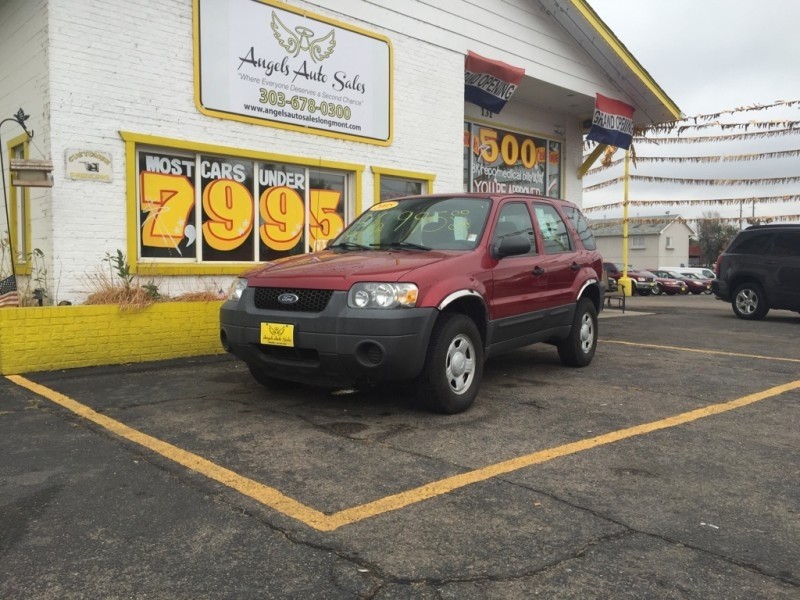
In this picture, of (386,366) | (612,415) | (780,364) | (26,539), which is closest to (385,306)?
(386,366)

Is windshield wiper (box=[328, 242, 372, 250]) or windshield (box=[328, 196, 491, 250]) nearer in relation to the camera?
windshield (box=[328, 196, 491, 250])

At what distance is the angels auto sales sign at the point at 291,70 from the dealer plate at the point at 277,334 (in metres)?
4.57

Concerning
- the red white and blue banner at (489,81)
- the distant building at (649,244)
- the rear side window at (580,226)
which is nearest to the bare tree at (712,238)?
the distant building at (649,244)

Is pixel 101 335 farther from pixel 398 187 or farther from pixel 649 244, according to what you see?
pixel 649 244

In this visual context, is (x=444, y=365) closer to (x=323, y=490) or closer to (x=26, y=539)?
(x=323, y=490)

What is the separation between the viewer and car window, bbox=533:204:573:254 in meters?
6.48

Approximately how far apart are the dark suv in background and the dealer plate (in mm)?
11067

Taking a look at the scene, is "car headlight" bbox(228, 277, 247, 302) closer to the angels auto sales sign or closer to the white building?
the white building

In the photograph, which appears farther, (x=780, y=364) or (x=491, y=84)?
(x=491, y=84)

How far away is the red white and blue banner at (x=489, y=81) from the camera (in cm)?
1160

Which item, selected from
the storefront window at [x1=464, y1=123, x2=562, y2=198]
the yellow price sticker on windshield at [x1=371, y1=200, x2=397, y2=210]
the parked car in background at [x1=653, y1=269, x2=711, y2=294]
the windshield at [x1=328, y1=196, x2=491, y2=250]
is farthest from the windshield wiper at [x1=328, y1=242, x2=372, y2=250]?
the parked car in background at [x1=653, y1=269, x2=711, y2=294]

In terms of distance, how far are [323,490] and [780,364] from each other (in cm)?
628

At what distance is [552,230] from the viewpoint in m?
6.68

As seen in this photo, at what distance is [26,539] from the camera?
2.86 m
